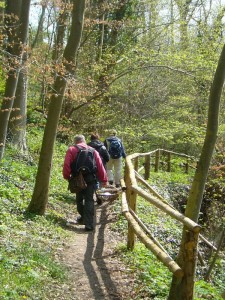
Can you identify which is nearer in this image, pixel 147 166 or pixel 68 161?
pixel 68 161

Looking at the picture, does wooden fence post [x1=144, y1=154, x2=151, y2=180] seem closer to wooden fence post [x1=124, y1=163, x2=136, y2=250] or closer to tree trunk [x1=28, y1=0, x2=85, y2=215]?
tree trunk [x1=28, y1=0, x2=85, y2=215]

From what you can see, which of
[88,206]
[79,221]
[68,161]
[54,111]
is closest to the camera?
[54,111]

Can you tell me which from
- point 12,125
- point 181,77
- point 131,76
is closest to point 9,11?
point 12,125

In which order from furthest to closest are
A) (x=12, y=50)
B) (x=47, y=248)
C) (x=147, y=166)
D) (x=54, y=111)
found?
(x=147, y=166) → (x=12, y=50) → (x=54, y=111) → (x=47, y=248)

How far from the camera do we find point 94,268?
6.77m

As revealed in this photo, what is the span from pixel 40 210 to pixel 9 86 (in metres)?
3.84

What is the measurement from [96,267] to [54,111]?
343cm

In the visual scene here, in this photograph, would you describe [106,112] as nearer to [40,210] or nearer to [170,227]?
[170,227]

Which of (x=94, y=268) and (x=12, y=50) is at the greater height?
(x=12, y=50)

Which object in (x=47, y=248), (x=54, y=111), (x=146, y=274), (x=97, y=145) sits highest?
(x=54, y=111)

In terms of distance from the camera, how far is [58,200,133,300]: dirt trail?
5785 mm

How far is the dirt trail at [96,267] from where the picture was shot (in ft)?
19.0

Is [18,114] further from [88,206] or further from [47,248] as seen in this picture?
Result: [47,248]

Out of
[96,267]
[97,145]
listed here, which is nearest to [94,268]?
[96,267]
